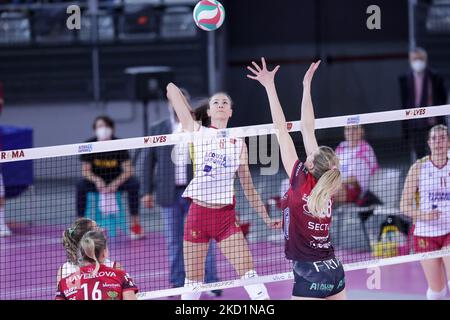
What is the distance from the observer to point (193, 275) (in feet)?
31.2

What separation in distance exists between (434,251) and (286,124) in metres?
2.15

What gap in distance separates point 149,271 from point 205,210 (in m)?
3.38

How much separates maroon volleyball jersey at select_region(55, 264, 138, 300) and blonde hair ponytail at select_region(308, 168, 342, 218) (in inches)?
62.1

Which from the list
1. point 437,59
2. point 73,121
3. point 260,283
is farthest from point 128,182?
point 437,59

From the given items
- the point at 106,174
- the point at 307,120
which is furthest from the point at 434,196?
the point at 106,174

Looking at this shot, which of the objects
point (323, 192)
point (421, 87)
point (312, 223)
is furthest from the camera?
point (421, 87)

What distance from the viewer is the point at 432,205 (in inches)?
397

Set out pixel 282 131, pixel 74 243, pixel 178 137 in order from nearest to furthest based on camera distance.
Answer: pixel 74 243 < pixel 282 131 < pixel 178 137

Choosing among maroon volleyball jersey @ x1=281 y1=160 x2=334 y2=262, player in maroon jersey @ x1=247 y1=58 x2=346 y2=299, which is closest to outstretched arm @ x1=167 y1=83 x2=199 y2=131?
player in maroon jersey @ x1=247 y1=58 x2=346 y2=299

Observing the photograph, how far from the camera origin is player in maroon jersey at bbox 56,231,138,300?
24.4ft

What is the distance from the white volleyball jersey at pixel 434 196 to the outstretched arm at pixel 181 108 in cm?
227

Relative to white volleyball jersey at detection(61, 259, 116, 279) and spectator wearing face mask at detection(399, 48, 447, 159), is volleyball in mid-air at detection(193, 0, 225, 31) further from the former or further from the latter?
spectator wearing face mask at detection(399, 48, 447, 159)

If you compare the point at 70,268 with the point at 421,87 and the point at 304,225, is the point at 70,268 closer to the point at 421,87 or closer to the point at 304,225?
the point at 304,225
